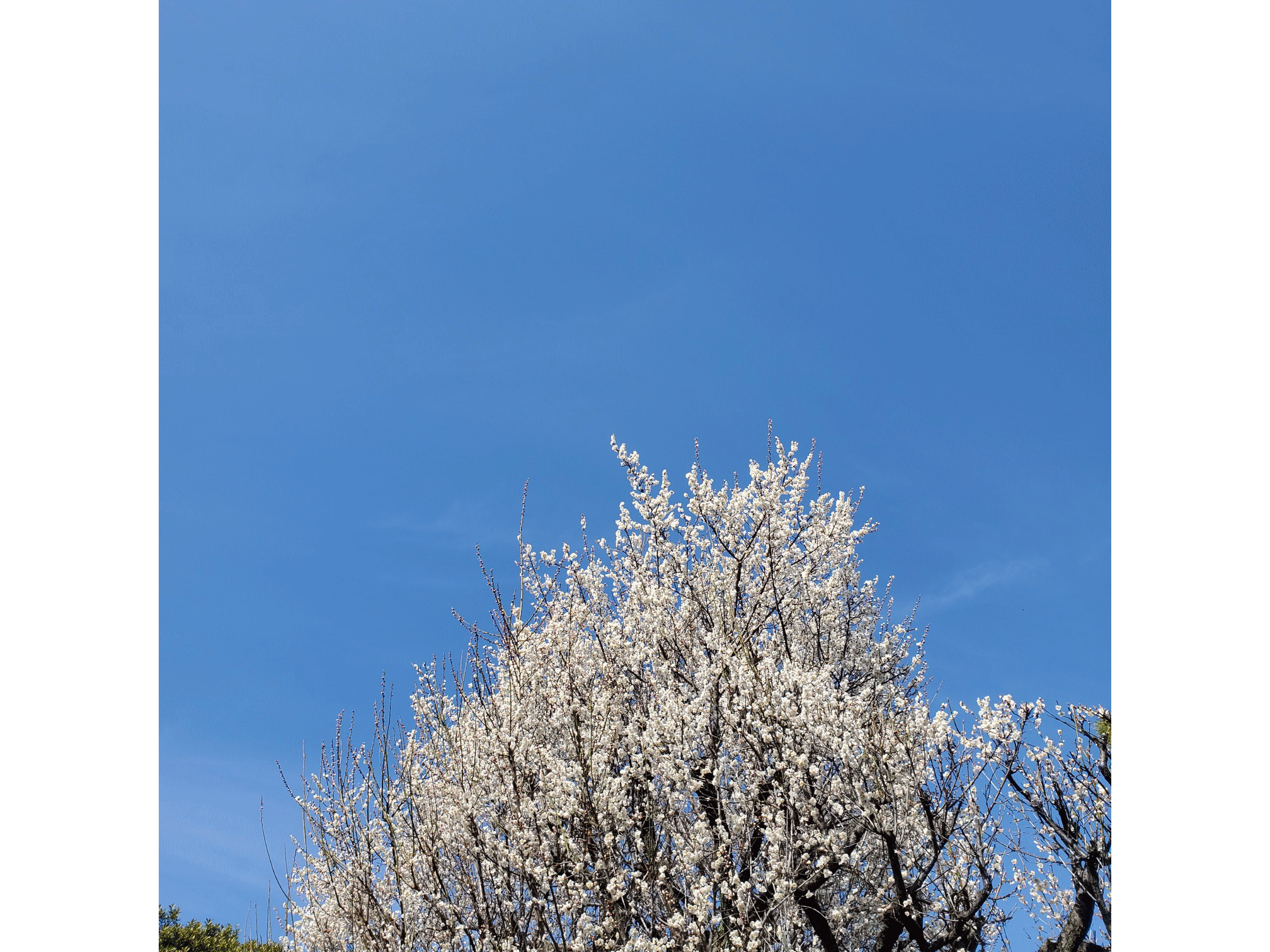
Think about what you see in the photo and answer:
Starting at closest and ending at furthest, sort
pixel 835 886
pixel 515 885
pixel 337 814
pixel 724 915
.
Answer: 1. pixel 724 915
2. pixel 515 885
3. pixel 835 886
4. pixel 337 814

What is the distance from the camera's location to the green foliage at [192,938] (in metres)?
13.7

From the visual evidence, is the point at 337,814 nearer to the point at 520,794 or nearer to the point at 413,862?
the point at 413,862

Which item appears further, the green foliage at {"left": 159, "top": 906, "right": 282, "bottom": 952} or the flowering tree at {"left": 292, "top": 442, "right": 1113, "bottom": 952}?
the green foliage at {"left": 159, "top": 906, "right": 282, "bottom": 952}

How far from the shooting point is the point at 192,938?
14.0 meters

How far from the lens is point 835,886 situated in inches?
315

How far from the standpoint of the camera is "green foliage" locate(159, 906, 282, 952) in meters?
13.7

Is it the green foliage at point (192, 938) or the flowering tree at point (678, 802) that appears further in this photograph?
the green foliage at point (192, 938)

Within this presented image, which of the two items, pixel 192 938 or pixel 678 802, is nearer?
pixel 678 802
